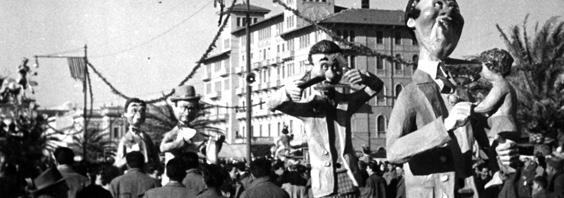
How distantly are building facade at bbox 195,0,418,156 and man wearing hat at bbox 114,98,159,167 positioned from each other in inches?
3208

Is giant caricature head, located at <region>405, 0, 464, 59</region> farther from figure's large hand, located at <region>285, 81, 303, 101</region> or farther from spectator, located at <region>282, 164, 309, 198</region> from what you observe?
spectator, located at <region>282, 164, 309, 198</region>

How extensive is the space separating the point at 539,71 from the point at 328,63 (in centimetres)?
2744

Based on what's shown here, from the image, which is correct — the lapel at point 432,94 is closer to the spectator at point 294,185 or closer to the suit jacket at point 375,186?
the spectator at point 294,185

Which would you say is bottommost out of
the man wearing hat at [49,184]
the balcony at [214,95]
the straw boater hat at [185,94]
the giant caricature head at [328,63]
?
the man wearing hat at [49,184]

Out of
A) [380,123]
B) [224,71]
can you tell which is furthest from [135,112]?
[224,71]

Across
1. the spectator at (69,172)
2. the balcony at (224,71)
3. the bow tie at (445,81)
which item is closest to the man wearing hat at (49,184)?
the spectator at (69,172)

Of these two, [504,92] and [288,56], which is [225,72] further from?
[504,92]

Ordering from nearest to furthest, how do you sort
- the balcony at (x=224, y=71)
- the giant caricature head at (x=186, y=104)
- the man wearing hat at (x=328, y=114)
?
the man wearing hat at (x=328, y=114) < the giant caricature head at (x=186, y=104) < the balcony at (x=224, y=71)

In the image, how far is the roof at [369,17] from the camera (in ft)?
371

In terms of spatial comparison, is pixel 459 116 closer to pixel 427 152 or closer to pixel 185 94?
pixel 427 152

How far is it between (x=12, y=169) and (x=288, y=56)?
4504 inches

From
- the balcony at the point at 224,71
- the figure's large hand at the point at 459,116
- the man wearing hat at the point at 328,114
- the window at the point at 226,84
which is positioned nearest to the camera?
the figure's large hand at the point at 459,116

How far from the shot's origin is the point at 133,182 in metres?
11.3

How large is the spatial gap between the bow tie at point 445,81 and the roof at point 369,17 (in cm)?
10513
